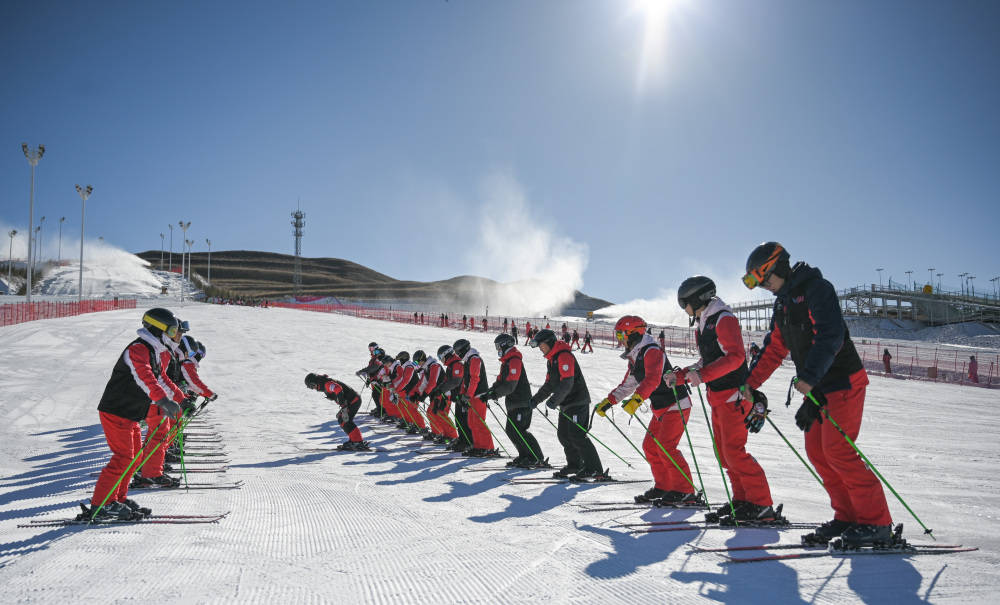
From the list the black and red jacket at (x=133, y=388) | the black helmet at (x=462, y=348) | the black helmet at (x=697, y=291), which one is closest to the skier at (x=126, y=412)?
the black and red jacket at (x=133, y=388)

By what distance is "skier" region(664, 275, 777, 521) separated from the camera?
4.57m

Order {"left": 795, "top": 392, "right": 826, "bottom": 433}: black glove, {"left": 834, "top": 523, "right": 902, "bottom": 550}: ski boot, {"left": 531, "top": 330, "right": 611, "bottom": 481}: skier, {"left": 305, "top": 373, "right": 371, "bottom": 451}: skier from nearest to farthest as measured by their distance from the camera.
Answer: {"left": 834, "top": 523, "right": 902, "bottom": 550}: ski boot < {"left": 795, "top": 392, "right": 826, "bottom": 433}: black glove < {"left": 531, "top": 330, "right": 611, "bottom": 481}: skier < {"left": 305, "top": 373, "right": 371, "bottom": 451}: skier

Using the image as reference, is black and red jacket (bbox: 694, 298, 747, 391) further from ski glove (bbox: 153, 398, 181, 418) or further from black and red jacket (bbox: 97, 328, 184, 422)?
black and red jacket (bbox: 97, 328, 184, 422)

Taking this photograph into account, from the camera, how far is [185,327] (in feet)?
24.6

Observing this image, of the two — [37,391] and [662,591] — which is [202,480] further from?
[37,391]

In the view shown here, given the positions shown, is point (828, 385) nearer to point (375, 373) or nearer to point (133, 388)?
point (133, 388)

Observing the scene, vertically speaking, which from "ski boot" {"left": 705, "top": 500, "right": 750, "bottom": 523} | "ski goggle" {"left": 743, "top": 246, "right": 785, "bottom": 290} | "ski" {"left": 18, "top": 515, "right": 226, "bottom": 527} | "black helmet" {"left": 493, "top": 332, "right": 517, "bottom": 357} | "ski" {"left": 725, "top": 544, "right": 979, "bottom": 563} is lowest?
"ski" {"left": 18, "top": 515, "right": 226, "bottom": 527}

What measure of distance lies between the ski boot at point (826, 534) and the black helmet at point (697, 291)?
2.04m

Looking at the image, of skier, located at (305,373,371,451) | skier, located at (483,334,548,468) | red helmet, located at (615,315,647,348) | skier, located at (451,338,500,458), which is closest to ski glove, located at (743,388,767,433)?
red helmet, located at (615,315,647,348)

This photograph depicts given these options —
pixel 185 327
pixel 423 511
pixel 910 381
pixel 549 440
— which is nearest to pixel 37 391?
pixel 185 327

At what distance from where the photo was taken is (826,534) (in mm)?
Result: 3832

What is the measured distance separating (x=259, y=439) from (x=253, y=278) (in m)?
198

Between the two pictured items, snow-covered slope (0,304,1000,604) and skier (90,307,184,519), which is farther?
skier (90,307,184,519)

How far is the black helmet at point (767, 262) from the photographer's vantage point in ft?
14.0
